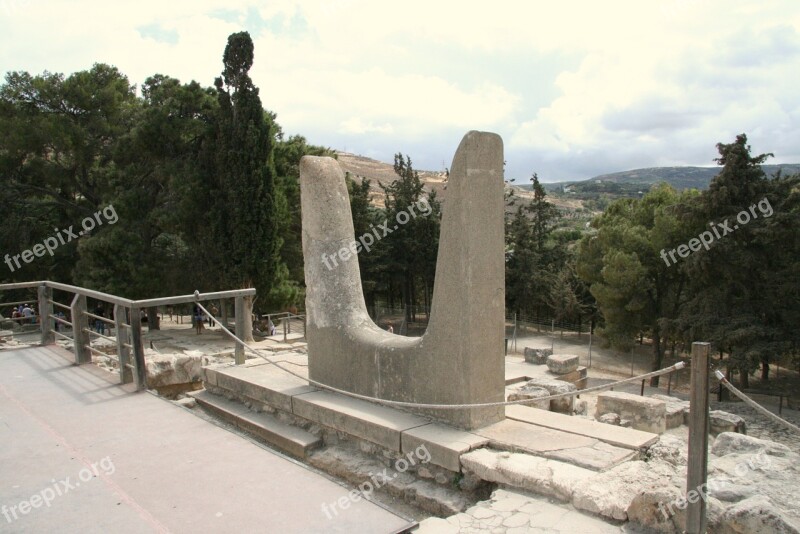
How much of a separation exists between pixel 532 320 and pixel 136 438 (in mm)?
25848

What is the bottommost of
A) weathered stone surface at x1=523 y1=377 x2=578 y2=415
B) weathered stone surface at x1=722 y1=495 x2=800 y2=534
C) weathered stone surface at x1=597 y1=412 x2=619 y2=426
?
weathered stone surface at x1=597 y1=412 x2=619 y2=426

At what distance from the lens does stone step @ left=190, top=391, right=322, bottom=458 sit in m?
5.25

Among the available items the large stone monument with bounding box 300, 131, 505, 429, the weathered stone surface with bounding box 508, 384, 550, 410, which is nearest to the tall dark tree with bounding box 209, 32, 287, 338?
the weathered stone surface with bounding box 508, 384, 550, 410

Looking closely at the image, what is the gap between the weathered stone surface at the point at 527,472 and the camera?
11.9ft

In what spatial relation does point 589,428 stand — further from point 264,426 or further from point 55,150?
point 55,150

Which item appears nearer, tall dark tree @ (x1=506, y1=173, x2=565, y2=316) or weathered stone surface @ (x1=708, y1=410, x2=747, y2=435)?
weathered stone surface @ (x1=708, y1=410, x2=747, y2=435)

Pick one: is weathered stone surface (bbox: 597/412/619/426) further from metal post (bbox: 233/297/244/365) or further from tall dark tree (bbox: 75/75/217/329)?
tall dark tree (bbox: 75/75/217/329)

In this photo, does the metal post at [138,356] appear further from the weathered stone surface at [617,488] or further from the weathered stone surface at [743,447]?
the weathered stone surface at [743,447]

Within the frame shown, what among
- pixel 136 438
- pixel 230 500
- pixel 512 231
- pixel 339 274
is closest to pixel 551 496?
pixel 230 500

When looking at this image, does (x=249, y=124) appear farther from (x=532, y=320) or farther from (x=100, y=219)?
(x=532, y=320)

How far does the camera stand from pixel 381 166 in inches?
4107

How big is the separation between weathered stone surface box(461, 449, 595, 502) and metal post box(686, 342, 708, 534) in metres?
0.73

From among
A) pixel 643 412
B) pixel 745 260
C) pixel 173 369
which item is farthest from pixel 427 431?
pixel 745 260

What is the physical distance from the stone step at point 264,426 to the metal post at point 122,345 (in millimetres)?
799
